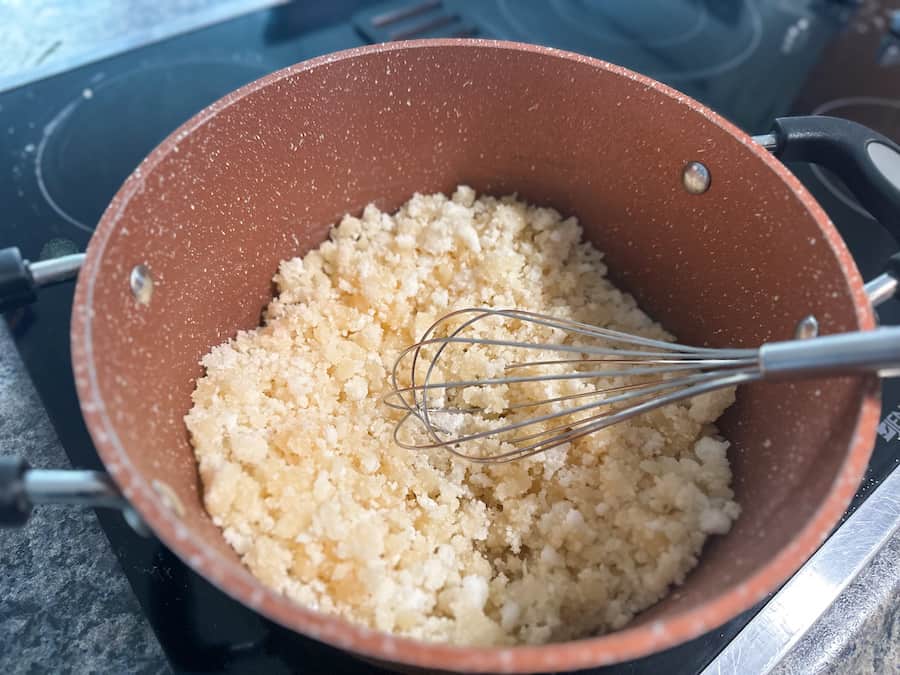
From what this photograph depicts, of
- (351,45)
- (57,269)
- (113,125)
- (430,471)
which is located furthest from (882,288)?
(113,125)

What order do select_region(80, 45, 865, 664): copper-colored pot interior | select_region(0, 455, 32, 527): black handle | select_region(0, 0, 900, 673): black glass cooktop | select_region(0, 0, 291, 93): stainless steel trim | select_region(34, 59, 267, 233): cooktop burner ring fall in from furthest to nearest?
select_region(0, 0, 291, 93): stainless steel trim, select_region(34, 59, 267, 233): cooktop burner ring, select_region(0, 0, 900, 673): black glass cooktop, select_region(80, 45, 865, 664): copper-colored pot interior, select_region(0, 455, 32, 527): black handle

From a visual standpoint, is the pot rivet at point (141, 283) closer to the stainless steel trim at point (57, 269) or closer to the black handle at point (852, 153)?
the stainless steel trim at point (57, 269)

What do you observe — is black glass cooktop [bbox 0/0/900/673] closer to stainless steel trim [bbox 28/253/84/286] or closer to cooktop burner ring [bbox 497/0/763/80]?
cooktop burner ring [bbox 497/0/763/80]

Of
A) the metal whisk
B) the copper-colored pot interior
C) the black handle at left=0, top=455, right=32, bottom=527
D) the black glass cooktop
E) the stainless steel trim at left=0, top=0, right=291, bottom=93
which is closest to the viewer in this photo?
the black handle at left=0, top=455, right=32, bottom=527

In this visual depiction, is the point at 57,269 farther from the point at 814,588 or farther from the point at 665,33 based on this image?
the point at 665,33

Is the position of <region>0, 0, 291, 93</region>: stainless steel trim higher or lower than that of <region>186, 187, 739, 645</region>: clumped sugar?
higher

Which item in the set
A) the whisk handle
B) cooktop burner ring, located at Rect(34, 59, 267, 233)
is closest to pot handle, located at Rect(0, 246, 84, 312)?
cooktop burner ring, located at Rect(34, 59, 267, 233)

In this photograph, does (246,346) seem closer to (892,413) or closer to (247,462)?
(247,462)
